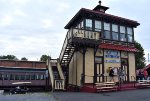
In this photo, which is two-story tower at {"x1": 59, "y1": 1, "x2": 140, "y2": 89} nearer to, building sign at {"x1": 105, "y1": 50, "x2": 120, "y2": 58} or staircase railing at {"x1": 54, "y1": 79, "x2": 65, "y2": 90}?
building sign at {"x1": 105, "y1": 50, "x2": 120, "y2": 58}

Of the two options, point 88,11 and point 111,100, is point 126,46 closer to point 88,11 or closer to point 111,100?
point 88,11

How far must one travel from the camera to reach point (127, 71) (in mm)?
24922

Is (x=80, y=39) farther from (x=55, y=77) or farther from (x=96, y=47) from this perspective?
(x=55, y=77)

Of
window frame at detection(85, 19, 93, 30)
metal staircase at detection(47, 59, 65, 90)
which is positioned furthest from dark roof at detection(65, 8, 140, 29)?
metal staircase at detection(47, 59, 65, 90)

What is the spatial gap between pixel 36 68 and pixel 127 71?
1705 cm

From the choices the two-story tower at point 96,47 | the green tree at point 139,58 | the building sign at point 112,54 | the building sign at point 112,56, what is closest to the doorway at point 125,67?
the two-story tower at point 96,47

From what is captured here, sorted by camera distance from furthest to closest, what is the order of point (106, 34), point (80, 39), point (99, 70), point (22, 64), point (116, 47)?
point (22, 64)
point (106, 34)
point (116, 47)
point (99, 70)
point (80, 39)

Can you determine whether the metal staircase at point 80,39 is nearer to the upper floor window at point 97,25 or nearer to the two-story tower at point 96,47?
the two-story tower at point 96,47

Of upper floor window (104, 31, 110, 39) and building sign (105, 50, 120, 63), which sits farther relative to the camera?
upper floor window (104, 31, 110, 39)

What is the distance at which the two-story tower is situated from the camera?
69.1 feet

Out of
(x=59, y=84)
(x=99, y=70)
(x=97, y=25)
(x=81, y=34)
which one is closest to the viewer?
(x=59, y=84)

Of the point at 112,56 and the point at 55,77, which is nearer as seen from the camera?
the point at 55,77

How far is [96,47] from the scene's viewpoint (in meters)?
22.2

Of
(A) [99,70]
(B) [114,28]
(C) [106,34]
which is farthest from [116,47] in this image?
(A) [99,70]
